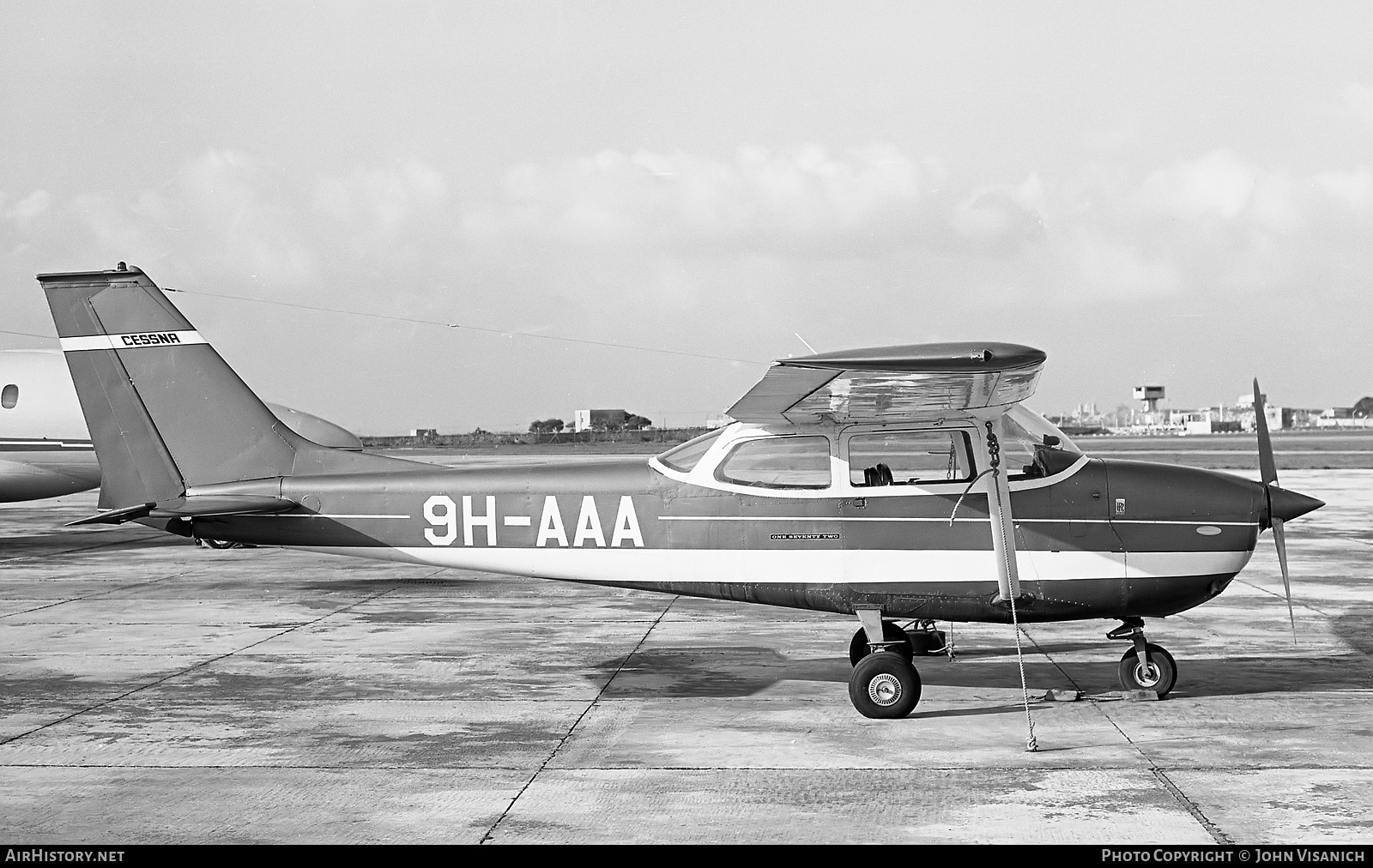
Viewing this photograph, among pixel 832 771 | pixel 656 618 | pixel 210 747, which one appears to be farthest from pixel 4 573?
pixel 832 771

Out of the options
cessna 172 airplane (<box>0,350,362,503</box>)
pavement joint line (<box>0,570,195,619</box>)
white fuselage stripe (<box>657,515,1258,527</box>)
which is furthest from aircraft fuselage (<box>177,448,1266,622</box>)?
cessna 172 airplane (<box>0,350,362,503</box>)

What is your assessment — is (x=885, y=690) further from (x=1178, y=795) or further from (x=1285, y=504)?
(x=1285, y=504)

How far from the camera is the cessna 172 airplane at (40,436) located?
19.8 m

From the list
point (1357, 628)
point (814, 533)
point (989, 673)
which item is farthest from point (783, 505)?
point (1357, 628)

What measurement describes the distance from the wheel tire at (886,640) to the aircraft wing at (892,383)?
159cm

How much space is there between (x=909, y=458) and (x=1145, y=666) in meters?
2.25

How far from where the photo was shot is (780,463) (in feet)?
28.4

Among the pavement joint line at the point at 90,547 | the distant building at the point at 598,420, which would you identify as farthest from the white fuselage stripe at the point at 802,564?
the distant building at the point at 598,420

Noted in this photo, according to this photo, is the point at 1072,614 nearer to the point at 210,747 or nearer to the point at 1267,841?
the point at 1267,841

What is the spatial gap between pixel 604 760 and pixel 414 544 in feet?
9.15

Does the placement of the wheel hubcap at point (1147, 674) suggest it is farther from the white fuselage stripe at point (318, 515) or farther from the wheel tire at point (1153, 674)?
the white fuselage stripe at point (318, 515)

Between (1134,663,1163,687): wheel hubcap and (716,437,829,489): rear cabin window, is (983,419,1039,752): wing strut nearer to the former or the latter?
(1134,663,1163,687): wheel hubcap

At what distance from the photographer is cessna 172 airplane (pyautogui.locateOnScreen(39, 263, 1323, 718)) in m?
8.29
